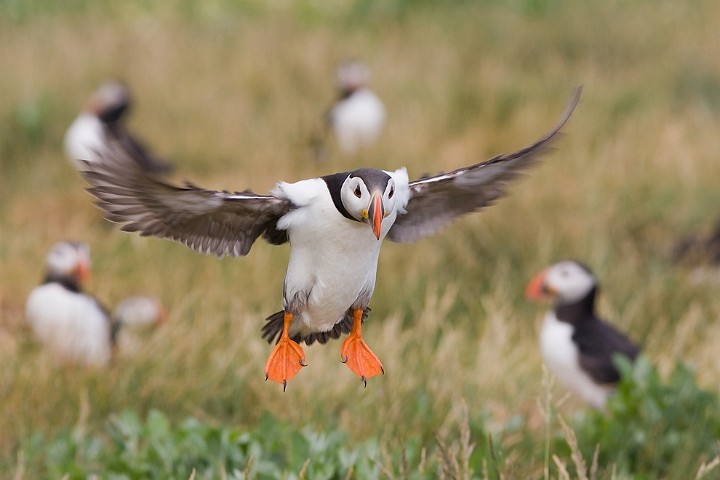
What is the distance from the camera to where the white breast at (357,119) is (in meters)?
9.25

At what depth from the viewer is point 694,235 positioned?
7.41 meters

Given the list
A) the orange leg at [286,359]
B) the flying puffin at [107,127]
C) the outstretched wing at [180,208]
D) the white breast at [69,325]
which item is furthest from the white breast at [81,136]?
the orange leg at [286,359]

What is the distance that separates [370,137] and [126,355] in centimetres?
468

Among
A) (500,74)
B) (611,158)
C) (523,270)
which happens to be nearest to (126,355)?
(523,270)

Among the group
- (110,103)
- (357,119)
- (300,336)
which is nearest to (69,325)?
(300,336)

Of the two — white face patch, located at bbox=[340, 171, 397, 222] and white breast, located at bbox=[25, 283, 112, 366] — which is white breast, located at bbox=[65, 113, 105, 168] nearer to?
white breast, located at bbox=[25, 283, 112, 366]

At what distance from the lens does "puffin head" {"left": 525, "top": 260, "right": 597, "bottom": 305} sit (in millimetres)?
5953

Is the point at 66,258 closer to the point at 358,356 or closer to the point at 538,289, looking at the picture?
the point at 538,289

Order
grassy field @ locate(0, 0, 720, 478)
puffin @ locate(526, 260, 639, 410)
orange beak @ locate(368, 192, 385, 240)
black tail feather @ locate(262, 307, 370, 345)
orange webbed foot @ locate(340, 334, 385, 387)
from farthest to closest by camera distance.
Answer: puffin @ locate(526, 260, 639, 410) < grassy field @ locate(0, 0, 720, 478) < black tail feather @ locate(262, 307, 370, 345) < orange webbed foot @ locate(340, 334, 385, 387) < orange beak @ locate(368, 192, 385, 240)

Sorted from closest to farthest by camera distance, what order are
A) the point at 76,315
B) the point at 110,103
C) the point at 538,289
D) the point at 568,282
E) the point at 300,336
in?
the point at 300,336 < the point at 76,315 < the point at 568,282 < the point at 538,289 < the point at 110,103

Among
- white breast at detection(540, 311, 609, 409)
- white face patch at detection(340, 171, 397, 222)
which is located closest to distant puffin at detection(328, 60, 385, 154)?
white breast at detection(540, 311, 609, 409)

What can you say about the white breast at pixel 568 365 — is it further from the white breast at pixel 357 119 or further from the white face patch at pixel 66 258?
the white breast at pixel 357 119

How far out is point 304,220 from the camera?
70.6 inches

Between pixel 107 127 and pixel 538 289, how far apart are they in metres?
4.13
